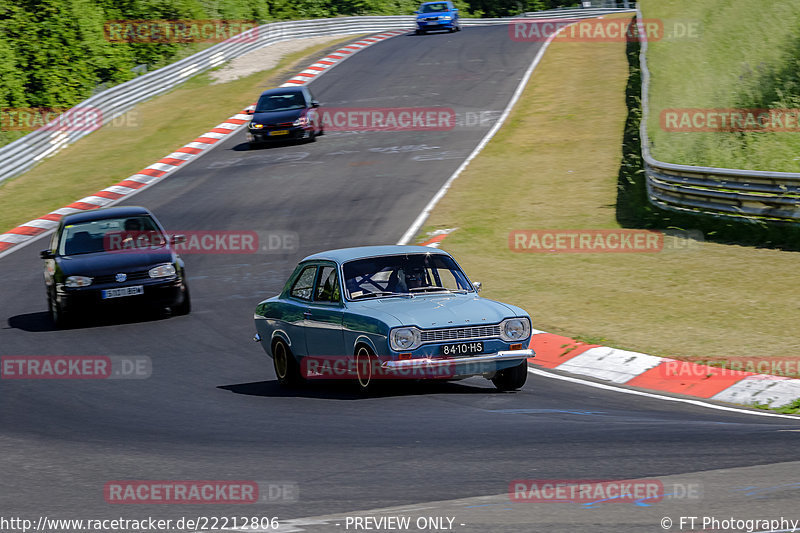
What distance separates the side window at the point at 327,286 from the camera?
10591 mm

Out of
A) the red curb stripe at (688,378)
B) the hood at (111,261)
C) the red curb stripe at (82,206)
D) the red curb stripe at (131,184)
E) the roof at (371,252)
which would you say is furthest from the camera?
the red curb stripe at (131,184)

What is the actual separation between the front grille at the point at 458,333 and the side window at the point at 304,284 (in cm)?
191

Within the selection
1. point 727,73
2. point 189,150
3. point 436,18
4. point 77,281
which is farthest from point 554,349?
point 436,18

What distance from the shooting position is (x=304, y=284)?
11219 mm

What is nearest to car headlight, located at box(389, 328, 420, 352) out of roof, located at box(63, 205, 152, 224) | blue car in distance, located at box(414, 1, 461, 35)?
roof, located at box(63, 205, 152, 224)

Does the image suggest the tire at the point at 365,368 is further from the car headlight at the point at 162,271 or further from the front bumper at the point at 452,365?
the car headlight at the point at 162,271

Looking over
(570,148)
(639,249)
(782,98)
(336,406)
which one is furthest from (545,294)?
(782,98)

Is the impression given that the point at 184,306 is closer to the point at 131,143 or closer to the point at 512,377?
the point at 512,377

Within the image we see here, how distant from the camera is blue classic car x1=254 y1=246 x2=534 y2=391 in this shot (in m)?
9.52

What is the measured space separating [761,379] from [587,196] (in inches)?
477

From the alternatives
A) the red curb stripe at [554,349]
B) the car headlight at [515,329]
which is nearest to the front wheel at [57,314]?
the red curb stripe at [554,349]

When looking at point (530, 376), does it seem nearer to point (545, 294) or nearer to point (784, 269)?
point (545, 294)

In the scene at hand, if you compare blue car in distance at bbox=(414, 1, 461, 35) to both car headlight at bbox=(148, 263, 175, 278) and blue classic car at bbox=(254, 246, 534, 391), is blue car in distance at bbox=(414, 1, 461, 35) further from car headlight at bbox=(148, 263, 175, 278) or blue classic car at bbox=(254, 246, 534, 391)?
blue classic car at bbox=(254, 246, 534, 391)

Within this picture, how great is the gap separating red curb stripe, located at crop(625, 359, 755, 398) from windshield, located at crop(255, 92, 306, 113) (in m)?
20.9
